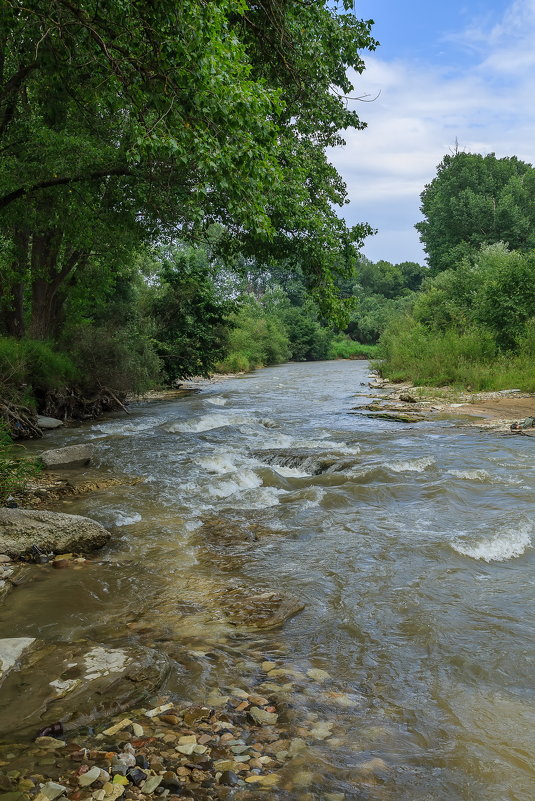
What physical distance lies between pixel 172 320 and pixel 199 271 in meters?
2.80

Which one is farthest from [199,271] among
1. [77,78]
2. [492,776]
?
[492,776]

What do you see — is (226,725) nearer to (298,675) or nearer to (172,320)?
(298,675)

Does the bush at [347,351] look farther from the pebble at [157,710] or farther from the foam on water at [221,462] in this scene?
the pebble at [157,710]

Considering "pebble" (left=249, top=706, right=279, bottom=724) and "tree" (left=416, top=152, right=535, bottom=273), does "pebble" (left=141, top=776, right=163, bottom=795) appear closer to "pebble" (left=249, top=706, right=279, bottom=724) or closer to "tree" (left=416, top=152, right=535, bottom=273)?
"pebble" (left=249, top=706, right=279, bottom=724)

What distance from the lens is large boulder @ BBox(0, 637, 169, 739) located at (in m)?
3.05

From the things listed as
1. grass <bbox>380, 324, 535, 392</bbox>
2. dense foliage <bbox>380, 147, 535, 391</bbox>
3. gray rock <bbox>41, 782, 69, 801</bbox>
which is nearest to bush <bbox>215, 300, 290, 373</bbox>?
dense foliage <bbox>380, 147, 535, 391</bbox>

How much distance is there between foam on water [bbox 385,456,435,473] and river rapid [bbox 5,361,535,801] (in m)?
0.07

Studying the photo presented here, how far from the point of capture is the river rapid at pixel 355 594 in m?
3.11

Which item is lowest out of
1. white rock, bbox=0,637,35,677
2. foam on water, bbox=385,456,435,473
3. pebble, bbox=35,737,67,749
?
foam on water, bbox=385,456,435,473

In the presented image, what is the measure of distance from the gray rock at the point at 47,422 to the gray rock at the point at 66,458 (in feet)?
16.8

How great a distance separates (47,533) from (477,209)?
52198 mm

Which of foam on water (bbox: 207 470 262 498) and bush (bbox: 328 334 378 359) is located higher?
bush (bbox: 328 334 378 359)

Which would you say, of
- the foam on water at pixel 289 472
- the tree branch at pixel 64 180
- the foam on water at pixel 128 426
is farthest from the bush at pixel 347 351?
the foam on water at pixel 289 472

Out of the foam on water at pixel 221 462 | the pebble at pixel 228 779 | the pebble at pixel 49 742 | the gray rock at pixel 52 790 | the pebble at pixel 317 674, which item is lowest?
the pebble at pixel 317 674
